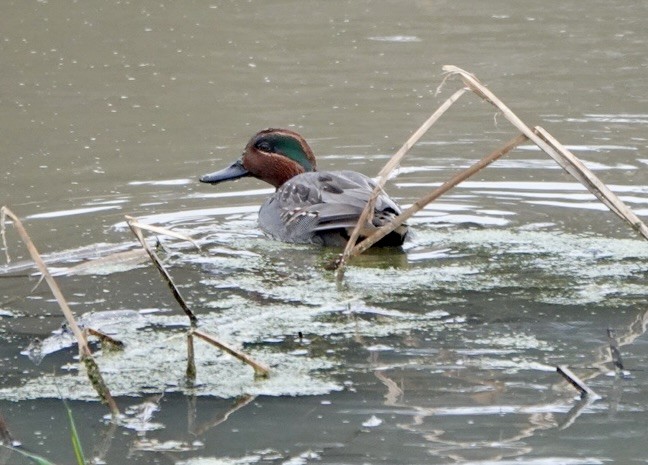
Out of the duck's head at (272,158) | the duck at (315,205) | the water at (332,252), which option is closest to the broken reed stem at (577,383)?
the water at (332,252)

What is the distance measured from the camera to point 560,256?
692 centimetres

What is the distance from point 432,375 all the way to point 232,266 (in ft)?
7.50

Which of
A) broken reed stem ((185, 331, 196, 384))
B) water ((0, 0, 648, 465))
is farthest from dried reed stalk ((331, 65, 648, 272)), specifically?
broken reed stem ((185, 331, 196, 384))

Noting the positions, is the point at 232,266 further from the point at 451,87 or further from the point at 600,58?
the point at 600,58

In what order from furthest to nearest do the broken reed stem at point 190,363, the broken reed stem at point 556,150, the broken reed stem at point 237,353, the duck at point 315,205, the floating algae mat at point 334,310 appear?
the duck at point 315,205 → the broken reed stem at point 556,150 → the floating algae mat at point 334,310 → the broken reed stem at point 190,363 → the broken reed stem at point 237,353

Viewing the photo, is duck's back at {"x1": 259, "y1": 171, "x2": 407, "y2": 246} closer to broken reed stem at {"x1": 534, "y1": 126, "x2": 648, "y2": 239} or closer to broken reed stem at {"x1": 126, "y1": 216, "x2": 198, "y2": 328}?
broken reed stem at {"x1": 126, "y1": 216, "x2": 198, "y2": 328}

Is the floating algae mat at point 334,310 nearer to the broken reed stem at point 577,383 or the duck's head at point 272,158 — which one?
the broken reed stem at point 577,383

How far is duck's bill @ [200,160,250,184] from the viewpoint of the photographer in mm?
8734

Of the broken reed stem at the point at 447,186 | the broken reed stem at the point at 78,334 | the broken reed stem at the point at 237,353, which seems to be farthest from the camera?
the broken reed stem at the point at 447,186

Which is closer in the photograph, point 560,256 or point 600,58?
point 560,256

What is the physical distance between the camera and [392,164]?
5.62m

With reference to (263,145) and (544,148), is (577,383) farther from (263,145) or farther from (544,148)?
(263,145)

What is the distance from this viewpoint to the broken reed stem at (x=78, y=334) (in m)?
4.49

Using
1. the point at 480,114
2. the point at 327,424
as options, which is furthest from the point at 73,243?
the point at 480,114
